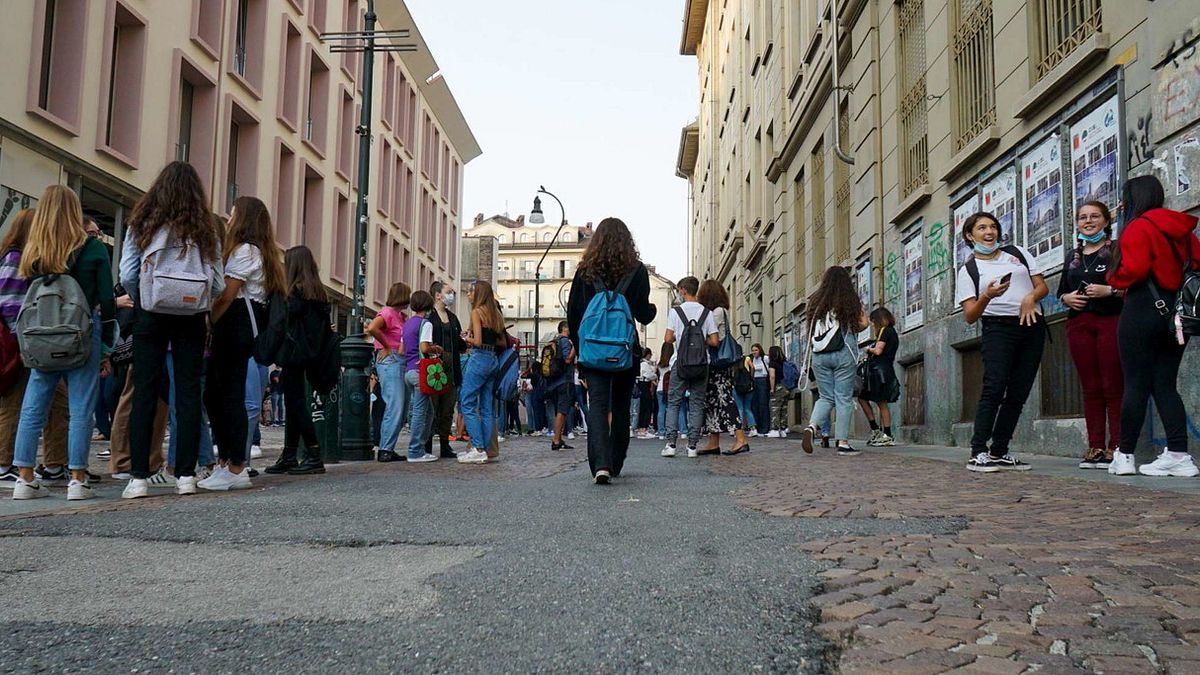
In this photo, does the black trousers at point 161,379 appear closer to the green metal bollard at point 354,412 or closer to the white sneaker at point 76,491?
the white sneaker at point 76,491

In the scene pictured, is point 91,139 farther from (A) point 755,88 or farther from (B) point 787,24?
(A) point 755,88

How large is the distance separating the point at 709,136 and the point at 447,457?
3915 cm

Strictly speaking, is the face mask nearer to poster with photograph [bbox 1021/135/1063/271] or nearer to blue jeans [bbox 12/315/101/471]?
poster with photograph [bbox 1021/135/1063/271]

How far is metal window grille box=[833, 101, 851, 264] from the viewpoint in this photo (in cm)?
1825

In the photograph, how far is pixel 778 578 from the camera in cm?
317

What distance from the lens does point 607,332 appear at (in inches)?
260

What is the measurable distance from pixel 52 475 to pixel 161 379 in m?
1.47

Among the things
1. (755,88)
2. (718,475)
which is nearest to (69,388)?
(718,475)

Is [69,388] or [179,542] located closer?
[179,542]

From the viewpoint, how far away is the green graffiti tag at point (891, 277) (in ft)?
47.3

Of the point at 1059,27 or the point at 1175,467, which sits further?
the point at 1059,27

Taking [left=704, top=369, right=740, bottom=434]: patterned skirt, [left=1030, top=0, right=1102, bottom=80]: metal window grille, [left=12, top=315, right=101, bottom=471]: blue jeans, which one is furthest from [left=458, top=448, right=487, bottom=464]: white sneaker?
[left=1030, top=0, right=1102, bottom=80]: metal window grille

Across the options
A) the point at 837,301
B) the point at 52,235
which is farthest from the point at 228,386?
the point at 837,301

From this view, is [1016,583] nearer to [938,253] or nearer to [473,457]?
[473,457]
